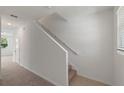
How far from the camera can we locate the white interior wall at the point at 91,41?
13.7 ft

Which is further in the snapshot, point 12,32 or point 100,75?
point 12,32

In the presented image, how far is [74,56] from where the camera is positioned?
5.15m

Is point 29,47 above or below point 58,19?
below

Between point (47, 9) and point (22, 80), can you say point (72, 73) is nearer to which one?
point (22, 80)

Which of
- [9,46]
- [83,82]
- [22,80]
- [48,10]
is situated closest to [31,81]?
[22,80]

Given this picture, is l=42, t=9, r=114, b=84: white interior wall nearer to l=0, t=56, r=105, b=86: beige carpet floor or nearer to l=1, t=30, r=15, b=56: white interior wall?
l=0, t=56, r=105, b=86: beige carpet floor

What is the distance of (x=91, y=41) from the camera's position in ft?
15.2

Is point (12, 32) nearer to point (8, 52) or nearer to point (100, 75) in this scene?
point (8, 52)

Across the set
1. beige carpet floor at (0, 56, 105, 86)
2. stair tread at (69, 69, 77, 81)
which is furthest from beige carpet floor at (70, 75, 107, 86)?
stair tread at (69, 69, 77, 81)

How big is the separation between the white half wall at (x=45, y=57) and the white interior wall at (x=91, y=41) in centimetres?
103
